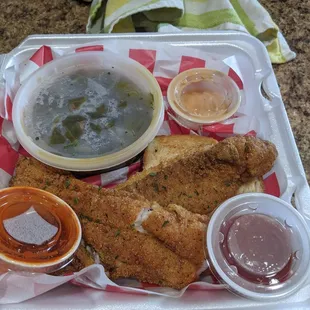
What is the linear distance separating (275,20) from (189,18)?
1.07 ft

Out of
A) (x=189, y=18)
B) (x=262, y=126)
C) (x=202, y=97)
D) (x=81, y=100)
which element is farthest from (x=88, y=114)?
(x=189, y=18)

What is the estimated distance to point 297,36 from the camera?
1701 millimetres

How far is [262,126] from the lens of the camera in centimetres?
134

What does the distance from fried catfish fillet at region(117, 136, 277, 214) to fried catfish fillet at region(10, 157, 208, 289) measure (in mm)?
55

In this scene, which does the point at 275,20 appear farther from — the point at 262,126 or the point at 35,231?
the point at 35,231

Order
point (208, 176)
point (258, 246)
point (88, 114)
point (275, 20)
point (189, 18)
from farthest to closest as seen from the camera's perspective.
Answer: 1. point (275, 20)
2. point (189, 18)
3. point (88, 114)
4. point (208, 176)
5. point (258, 246)

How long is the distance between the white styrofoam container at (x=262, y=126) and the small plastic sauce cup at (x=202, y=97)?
0.07 meters

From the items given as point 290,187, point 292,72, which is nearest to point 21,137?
point 290,187

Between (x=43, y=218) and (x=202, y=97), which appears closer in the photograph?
(x=43, y=218)

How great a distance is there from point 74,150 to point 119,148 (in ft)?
0.36

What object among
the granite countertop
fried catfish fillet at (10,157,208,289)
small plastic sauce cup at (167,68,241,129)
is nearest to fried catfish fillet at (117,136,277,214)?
fried catfish fillet at (10,157,208,289)

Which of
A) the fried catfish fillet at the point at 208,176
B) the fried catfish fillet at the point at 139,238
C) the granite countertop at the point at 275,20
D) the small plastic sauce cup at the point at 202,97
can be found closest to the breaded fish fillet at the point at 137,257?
the fried catfish fillet at the point at 139,238

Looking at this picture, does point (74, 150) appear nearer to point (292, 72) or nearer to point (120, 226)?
point (120, 226)

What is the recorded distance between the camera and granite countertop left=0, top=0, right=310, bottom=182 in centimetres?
154
